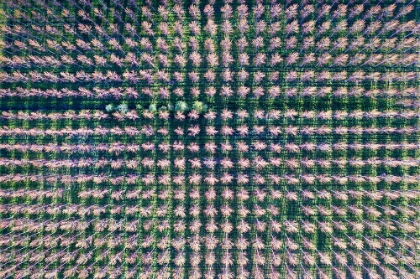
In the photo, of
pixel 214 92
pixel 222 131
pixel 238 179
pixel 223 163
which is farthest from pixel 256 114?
pixel 238 179

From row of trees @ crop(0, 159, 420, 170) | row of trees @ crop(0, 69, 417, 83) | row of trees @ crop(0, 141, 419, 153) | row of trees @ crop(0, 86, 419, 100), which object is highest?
row of trees @ crop(0, 69, 417, 83)

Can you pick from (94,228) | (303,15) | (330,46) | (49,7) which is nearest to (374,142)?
(330,46)

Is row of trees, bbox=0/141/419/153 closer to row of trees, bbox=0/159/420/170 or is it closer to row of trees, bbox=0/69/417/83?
row of trees, bbox=0/159/420/170

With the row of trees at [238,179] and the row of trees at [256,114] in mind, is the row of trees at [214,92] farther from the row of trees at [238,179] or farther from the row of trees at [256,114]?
the row of trees at [238,179]

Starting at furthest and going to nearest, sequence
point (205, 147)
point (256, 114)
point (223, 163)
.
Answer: point (205, 147)
point (256, 114)
point (223, 163)

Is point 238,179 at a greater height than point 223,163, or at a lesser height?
lesser

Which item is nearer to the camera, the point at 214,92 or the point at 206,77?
the point at 214,92

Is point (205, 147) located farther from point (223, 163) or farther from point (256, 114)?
point (256, 114)

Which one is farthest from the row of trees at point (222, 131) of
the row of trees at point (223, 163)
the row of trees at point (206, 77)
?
the row of trees at point (206, 77)

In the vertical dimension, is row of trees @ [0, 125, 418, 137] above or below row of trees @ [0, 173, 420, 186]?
above

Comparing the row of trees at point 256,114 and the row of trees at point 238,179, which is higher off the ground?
the row of trees at point 256,114

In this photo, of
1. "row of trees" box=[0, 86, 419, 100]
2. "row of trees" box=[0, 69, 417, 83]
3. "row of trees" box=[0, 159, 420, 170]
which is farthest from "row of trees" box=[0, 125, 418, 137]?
"row of trees" box=[0, 69, 417, 83]
